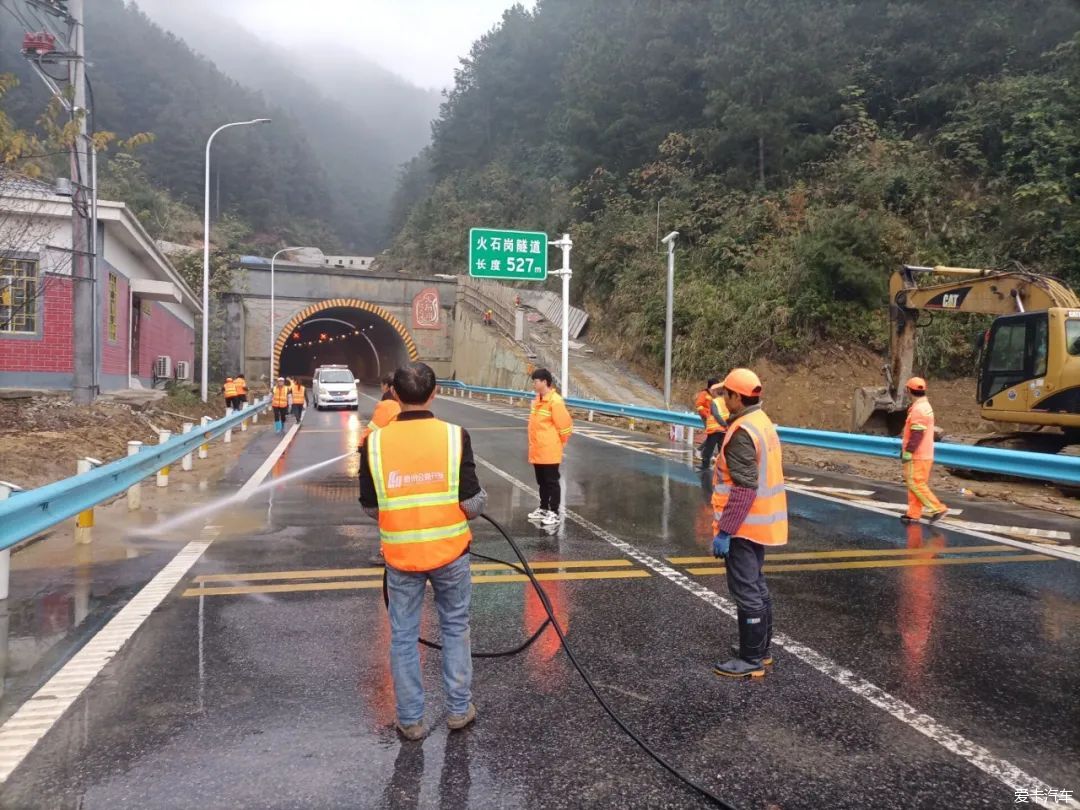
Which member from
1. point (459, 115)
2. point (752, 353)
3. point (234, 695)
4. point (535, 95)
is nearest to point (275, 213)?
→ point (459, 115)

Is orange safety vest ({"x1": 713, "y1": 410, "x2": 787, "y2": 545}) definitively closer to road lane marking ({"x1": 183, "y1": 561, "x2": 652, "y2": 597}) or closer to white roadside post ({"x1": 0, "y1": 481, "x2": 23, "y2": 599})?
road lane marking ({"x1": 183, "y1": 561, "x2": 652, "y2": 597})

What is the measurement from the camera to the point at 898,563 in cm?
686

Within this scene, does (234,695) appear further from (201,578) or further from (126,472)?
(126,472)

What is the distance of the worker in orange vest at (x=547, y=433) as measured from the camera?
8172 mm

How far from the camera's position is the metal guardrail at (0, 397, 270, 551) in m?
5.09

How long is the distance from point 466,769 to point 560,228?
43997mm

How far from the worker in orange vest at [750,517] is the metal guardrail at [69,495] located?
4510 mm

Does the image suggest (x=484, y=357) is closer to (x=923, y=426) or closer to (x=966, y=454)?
(x=966, y=454)

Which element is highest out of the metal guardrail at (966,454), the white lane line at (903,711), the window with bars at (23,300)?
the window with bars at (23,300)

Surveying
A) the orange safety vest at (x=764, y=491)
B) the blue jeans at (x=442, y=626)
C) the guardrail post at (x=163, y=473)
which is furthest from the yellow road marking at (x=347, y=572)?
the guardrail post at (x=163, y=473)

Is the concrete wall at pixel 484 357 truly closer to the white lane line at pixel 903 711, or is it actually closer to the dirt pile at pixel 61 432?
the dirt pile at pixel 61 432

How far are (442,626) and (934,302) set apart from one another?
14251 mm

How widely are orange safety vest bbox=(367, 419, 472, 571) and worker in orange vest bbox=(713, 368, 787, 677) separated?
1726 millimetres

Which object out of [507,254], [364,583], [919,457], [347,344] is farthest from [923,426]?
[347,344]
